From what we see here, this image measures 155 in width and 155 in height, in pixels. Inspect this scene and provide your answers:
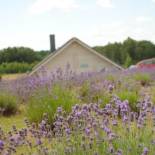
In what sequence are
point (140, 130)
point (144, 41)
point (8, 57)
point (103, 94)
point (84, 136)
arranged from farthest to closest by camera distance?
point (144, 41), point (8, 57), point (103, 94), point (140, 130), point (84, 136)

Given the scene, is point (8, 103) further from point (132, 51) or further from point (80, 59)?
point (132, 51)

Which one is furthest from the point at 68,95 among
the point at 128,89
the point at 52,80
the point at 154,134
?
the point at 154,134

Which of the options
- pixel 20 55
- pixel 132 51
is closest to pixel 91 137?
pixel 20 55

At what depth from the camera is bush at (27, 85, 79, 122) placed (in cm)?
780

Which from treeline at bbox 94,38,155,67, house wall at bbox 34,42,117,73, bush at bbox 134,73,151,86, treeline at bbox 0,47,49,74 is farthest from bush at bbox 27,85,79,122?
treeline at bbox 94,38,155,67

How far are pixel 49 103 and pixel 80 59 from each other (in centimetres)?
2873

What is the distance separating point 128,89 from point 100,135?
597 centimetres

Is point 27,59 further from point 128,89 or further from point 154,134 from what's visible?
point 154,134

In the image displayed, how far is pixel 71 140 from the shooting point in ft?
13.1

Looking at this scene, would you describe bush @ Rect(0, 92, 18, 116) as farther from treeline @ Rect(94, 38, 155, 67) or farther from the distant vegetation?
treeline @ Rect(94, 38, 155, 67)

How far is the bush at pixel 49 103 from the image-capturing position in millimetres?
7805

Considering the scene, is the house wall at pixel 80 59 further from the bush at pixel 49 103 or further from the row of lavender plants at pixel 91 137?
the row of lavender plants at pixel 91 137

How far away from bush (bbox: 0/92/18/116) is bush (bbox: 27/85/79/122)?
2061 millimetres

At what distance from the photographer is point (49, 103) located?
788 centimetres
